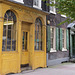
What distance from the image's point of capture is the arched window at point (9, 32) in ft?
27.3

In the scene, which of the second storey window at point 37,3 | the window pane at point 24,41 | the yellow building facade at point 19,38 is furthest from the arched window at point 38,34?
the second storey window at point 37,3

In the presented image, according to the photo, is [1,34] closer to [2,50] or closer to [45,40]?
[2,50]

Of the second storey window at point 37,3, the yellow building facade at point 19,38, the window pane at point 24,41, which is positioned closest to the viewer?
the yellow building facade at point 19,38

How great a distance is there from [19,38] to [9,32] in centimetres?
70

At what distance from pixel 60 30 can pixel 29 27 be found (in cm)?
436

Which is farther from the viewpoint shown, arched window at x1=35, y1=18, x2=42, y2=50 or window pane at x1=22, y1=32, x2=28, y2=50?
arched window at x1=35, y1=18, x2=42, y2=50

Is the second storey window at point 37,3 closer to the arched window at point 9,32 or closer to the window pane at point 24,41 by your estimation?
the window pane at point 24,41

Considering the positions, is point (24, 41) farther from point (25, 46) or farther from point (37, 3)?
point (37, 3)

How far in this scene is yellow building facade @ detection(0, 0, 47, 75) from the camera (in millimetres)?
8094

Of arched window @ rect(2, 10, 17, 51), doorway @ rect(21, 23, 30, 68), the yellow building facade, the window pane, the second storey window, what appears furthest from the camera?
the second storey window

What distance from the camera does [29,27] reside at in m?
10.1

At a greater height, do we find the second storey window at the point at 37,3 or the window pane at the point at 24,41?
the second storey window at the point at 37,3

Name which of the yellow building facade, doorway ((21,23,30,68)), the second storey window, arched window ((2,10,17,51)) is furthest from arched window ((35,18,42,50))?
arched window ((2,10,17,51))

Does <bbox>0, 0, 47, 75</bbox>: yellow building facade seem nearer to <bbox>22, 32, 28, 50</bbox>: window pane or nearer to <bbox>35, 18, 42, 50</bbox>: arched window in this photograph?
<bbox>22, 32, 28, 50</bbox>: window pane
